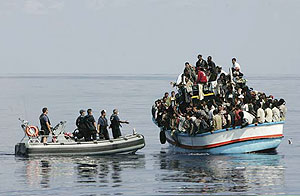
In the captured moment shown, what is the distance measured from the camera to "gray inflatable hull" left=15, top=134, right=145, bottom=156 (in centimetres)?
4047

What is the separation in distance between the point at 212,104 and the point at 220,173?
29.9 feet

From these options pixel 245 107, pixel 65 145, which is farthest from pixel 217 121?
pixel 65 145

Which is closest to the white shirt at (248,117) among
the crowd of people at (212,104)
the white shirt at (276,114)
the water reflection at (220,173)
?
the crowd of people at (212,104)

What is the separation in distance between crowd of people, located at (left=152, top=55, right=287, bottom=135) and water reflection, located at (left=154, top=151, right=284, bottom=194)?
1800mm

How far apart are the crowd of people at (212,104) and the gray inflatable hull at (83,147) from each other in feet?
9.68

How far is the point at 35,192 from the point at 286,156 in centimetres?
1769

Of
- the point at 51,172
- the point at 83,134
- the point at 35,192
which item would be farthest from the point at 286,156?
the point at 35,192

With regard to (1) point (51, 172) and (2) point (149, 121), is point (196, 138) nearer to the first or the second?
(1) point (51, 172)

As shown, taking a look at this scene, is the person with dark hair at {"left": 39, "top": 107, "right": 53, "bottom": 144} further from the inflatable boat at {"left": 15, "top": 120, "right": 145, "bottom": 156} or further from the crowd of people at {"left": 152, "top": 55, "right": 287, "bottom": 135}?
the crowd of people at {"left": 152, "top": 55, "right": 287, "bottom": 135}

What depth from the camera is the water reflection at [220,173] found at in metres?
31.6

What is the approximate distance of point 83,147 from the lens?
41312 mm

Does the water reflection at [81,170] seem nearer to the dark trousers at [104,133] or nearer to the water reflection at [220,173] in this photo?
the dark trousers at [104,133]

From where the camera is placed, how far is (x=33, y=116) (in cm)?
8306

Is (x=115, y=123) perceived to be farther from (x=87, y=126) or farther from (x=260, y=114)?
(x=260, y=114)
